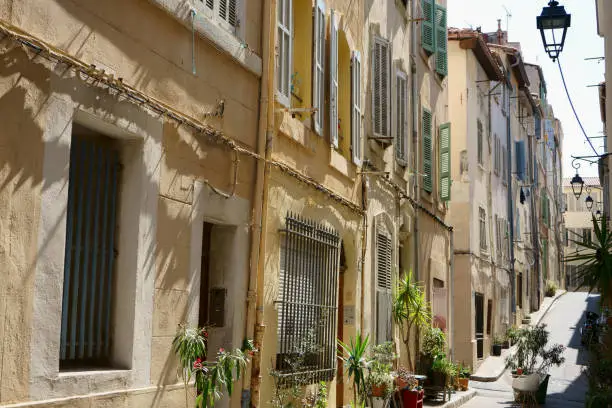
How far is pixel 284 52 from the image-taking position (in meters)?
9.30

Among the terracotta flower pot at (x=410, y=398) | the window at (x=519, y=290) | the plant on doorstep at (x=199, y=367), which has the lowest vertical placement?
the terracotta flower pot at (x=410, y=398)

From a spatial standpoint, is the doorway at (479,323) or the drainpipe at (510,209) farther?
the drainpipe at (510,209)

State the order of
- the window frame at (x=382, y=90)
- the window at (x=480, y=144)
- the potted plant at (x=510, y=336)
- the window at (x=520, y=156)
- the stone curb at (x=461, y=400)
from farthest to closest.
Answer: the window at (x=520, y=156), the potted plant at (x=510, y=336), the window at (x=480, y=144), the stone curb at (x=461, y=400), the window frame at (x=382, y=90)

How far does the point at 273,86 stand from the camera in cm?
891

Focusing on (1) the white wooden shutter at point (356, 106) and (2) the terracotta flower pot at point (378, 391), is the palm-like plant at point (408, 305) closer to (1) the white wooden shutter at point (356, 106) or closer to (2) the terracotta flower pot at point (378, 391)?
(1) the white wooden shutter at point (356, 106)

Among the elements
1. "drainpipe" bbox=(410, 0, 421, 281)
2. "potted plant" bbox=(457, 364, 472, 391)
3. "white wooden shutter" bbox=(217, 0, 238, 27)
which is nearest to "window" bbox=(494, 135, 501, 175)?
"potted plant" bbox=(457, 364, 472, 391)

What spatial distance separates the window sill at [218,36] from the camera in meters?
6.99

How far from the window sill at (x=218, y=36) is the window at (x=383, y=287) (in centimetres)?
557

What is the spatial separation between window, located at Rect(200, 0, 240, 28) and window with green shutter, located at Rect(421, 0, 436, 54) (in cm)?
965

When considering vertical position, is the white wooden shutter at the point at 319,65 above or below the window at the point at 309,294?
above

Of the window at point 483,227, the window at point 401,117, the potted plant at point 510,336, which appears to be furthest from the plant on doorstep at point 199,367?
the potted plant at point 510,336

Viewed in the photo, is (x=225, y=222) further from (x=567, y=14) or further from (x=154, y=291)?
(x=567, y=14)

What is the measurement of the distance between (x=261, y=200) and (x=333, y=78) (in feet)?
9.44

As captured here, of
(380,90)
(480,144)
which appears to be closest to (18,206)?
(380,90)
